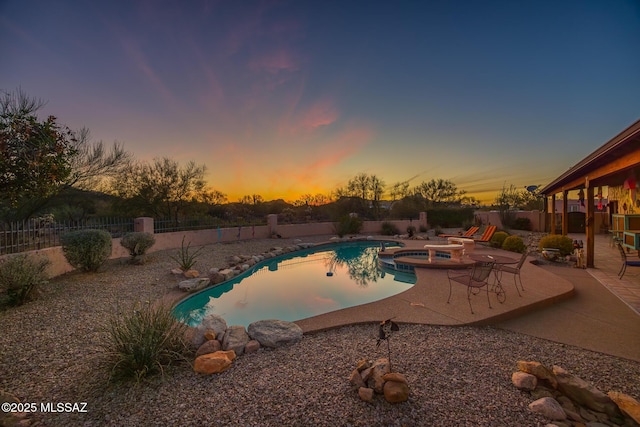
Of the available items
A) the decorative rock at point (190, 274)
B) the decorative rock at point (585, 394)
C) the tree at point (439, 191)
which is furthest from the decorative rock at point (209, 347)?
the tree at point (439, 191)

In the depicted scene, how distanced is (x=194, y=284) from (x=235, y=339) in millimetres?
3747

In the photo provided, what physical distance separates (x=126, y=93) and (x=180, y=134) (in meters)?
2.35

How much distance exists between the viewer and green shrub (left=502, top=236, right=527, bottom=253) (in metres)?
9.68

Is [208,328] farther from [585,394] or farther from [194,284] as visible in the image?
[585,394]

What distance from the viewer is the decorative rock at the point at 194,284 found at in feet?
20.9

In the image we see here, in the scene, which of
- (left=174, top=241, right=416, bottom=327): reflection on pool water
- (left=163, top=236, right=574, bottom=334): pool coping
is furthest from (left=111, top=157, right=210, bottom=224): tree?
(left=163, top=236, right=574, bottom=334): pool coping

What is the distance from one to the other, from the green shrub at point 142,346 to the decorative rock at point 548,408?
3.28 m

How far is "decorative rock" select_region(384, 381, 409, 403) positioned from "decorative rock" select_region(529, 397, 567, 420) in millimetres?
971

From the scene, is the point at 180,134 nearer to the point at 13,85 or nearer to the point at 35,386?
the point at 13,85

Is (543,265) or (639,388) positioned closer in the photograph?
(639,388)

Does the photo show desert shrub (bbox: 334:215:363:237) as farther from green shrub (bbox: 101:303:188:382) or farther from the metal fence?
→ green shrub (bbox: 101:303:188:382)

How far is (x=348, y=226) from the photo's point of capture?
17250 millimetres

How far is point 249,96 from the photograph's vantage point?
32.0 feet

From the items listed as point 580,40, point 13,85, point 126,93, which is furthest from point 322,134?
point 13,85
